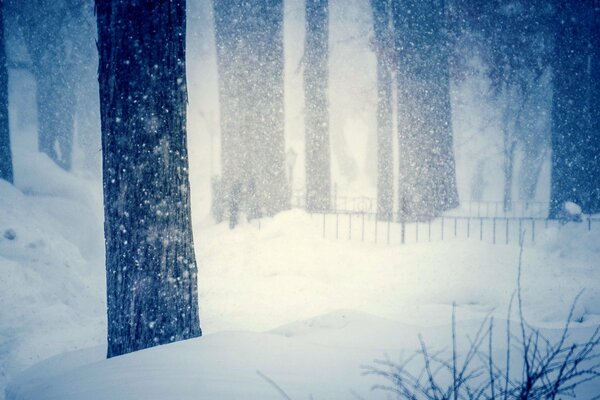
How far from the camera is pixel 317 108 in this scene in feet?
44.1

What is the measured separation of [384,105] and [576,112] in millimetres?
5974

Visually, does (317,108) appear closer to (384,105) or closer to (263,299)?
(384,105)

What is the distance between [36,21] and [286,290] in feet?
62.6

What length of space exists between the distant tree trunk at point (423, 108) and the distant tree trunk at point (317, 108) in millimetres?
2411

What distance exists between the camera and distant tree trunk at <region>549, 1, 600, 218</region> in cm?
1239

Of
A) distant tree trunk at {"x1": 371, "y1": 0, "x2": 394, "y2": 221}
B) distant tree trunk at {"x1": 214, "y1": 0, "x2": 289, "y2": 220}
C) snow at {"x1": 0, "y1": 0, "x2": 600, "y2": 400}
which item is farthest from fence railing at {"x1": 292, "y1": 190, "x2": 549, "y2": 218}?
snow at {"x1": 0, "y1": 0, "x2": 600, "y2": 400}

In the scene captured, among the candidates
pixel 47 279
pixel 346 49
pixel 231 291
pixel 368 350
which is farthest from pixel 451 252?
pixel 346 49

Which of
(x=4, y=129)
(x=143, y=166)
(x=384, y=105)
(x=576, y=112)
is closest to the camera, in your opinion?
(x=143, y=166)

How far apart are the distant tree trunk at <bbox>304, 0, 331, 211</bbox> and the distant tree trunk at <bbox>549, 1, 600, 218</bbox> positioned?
7277 millimetres

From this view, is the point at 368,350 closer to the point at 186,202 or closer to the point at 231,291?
the point at 186,202

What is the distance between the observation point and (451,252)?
26.8 ft

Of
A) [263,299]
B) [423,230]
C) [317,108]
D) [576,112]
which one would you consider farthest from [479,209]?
[263,299]

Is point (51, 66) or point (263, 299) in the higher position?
point (51, 66)

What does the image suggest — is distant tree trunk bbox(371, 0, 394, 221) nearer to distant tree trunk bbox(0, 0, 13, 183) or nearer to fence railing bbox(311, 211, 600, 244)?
fence railing bbox(311, 211, 600, 244)
